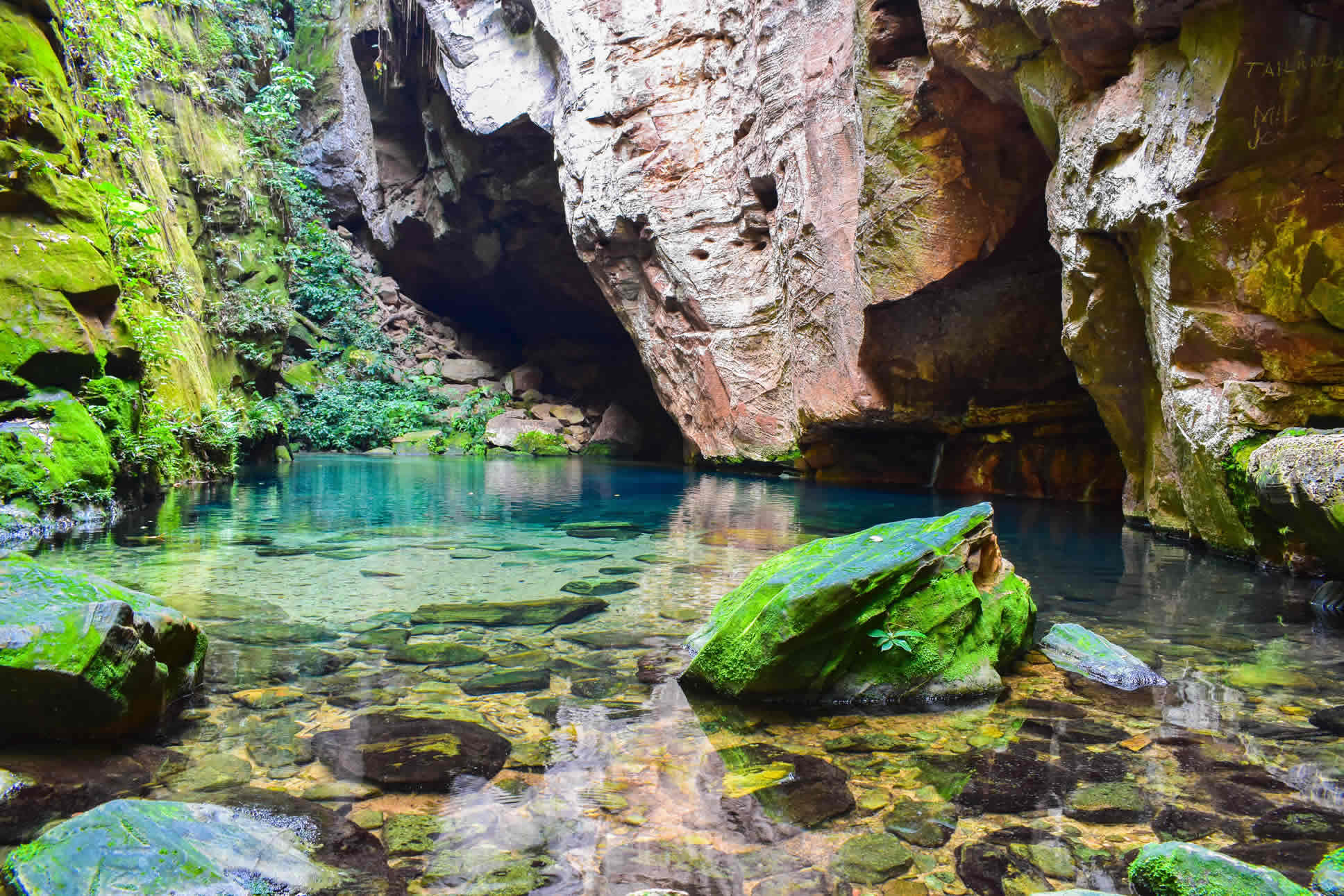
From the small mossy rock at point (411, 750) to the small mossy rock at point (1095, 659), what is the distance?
8.30 feet

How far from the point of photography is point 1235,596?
509 cm

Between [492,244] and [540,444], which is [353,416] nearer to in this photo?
[540,444]

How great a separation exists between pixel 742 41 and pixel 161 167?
10921 mm

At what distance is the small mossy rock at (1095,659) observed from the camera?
3270 millimetres

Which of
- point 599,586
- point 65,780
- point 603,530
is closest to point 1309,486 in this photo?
point 599,586

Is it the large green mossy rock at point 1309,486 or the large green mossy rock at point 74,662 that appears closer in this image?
the large green mossy rock at point 74,662

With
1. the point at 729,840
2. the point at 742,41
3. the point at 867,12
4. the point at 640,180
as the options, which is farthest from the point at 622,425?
the point at 729,840

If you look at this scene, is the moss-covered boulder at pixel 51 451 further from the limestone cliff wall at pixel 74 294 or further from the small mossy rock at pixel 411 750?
the small mossy rock at pixel 411 750

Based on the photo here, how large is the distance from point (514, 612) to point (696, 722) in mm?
1944

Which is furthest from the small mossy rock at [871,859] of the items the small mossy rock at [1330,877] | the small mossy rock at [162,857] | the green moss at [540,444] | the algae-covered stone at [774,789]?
the green moss at [540,444]

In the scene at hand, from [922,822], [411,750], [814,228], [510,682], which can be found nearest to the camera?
[922,822]

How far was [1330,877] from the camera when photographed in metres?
1.64

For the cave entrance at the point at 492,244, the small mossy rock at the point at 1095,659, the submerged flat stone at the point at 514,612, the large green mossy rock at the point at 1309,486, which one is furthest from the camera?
the cave entrance at the point at 492,244

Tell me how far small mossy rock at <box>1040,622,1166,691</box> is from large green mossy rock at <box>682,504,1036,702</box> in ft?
0.83
